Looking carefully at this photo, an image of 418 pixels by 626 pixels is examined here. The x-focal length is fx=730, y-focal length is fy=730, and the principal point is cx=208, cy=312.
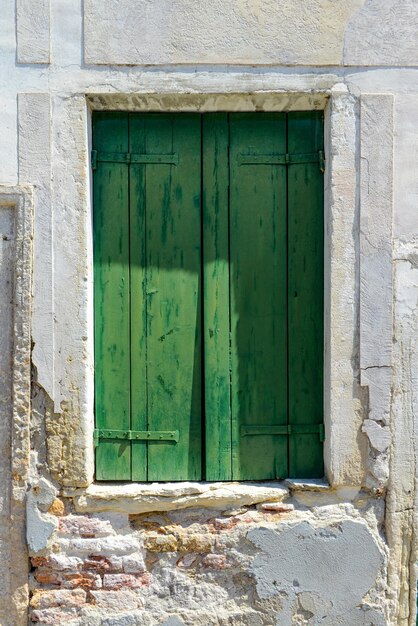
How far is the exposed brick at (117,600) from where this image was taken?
11.2ft

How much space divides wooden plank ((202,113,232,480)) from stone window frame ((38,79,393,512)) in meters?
0.19

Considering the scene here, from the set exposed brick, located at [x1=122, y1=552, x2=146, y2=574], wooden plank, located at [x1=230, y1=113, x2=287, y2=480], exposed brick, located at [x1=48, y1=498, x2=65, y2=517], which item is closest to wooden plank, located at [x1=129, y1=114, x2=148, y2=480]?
wooden plank, located at [x1=230, y1=113, x2=287, y2=480]

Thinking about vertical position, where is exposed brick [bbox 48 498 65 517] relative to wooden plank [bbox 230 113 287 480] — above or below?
below

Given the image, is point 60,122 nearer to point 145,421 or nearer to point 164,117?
point 164,117

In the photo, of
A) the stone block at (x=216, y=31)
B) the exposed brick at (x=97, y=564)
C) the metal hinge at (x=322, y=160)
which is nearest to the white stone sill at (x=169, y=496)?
the exposed brick at (x=97, y=564)

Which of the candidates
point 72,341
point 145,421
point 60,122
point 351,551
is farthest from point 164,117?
point 351,551

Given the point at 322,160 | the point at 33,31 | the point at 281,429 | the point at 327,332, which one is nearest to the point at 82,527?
the point at 281,429

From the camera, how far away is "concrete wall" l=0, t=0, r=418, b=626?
3.36 meters

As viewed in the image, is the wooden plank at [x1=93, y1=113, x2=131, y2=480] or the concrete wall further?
the wooden plank at [x1=93, y1=113, x2=131, y2=480]

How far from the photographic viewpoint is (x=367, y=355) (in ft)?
11.2

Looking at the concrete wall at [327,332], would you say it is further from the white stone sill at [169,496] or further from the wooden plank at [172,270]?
the wooden plank at [172,270]

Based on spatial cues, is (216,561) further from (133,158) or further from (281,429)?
(133,158)

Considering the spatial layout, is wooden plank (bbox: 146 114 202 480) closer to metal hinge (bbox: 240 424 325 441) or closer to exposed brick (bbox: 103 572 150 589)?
metal hinge (bbox: 240 424 325 441)

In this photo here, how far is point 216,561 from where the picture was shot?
3.43 meters
